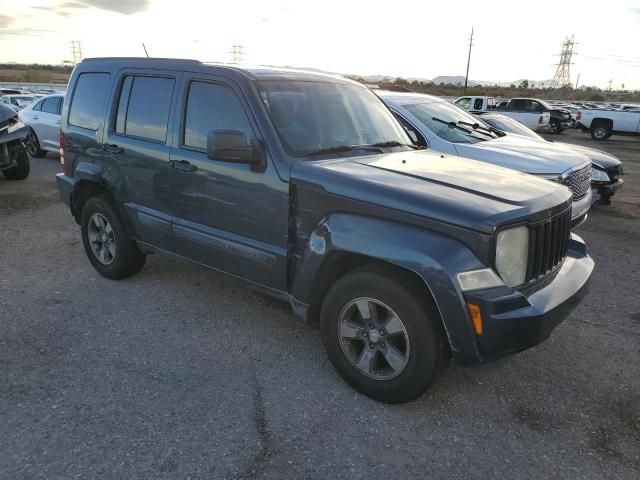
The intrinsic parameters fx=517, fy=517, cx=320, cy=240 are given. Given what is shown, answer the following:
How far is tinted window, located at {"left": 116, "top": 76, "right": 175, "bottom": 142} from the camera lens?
159 inches

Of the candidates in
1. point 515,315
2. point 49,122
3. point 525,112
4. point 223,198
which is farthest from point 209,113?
point 525,112

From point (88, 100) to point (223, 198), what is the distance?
211cm

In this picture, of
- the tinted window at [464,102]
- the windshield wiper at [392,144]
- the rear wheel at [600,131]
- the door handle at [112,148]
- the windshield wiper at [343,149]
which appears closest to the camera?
the windshield wiper at [343,149]

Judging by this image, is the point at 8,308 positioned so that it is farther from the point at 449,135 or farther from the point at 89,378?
the point at 449,135

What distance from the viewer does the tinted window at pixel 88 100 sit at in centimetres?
464

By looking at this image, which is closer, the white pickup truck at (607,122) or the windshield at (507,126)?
the windshield at (507,126)

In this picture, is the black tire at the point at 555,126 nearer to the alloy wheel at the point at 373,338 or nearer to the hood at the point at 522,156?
the hood at the point at 522,156

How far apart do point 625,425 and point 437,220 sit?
163 centimetres

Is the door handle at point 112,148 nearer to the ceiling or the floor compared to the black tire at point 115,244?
nearer to the ceiling

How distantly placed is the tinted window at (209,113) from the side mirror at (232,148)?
0.75 feet

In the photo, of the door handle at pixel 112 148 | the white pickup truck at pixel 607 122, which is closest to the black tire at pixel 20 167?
the door handle at pixel 112 148

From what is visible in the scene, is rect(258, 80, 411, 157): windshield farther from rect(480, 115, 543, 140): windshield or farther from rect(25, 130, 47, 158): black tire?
rect(25, 130, 47, 158): black tire

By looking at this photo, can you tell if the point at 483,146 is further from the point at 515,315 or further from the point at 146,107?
the point at 515,315

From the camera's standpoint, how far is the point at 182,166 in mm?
3871
